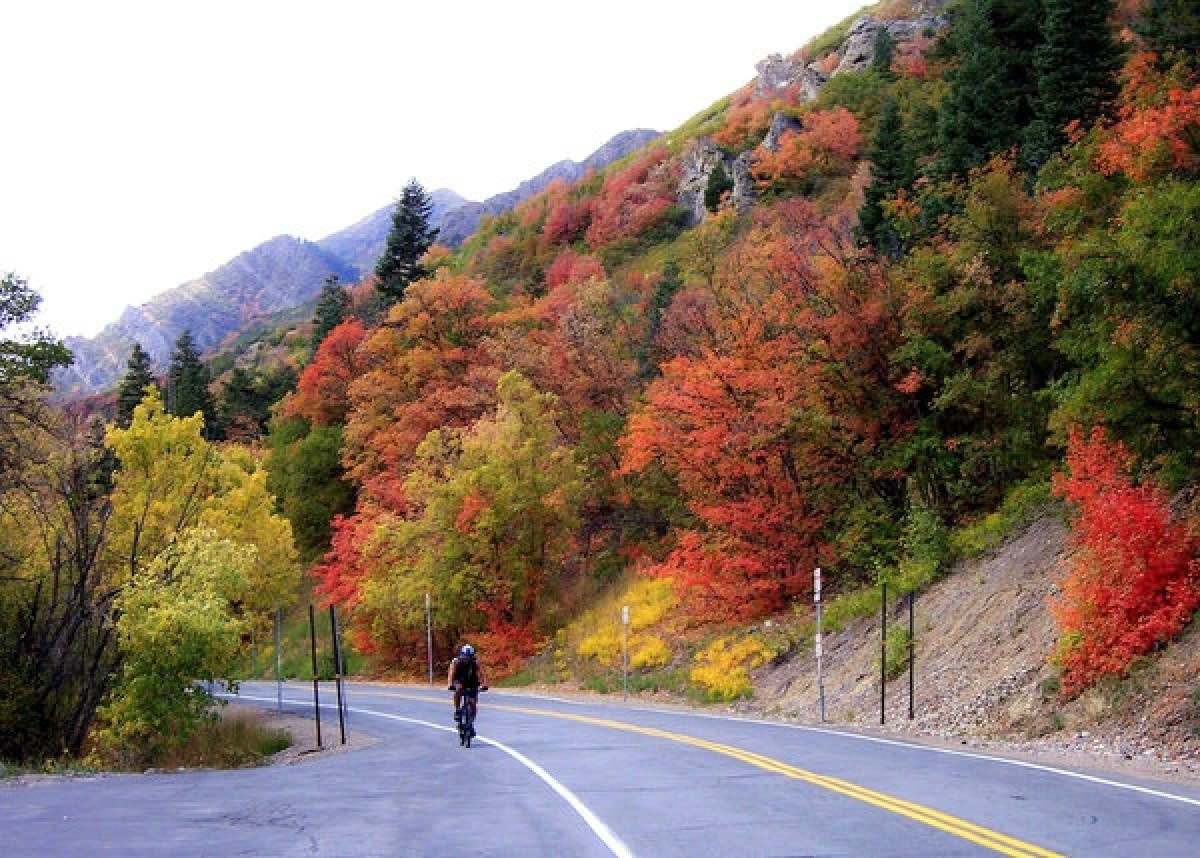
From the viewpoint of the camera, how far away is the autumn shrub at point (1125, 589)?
18031 mm

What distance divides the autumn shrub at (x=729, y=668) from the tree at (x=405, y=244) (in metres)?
53.6

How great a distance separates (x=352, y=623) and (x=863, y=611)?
33.8m

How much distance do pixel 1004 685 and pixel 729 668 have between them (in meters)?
11.3

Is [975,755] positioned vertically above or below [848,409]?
below

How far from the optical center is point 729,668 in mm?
31125

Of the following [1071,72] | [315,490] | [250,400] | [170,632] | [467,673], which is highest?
[1071,72]

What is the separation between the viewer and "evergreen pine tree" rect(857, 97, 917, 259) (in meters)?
43.6

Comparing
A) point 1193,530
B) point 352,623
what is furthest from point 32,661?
point 352,623

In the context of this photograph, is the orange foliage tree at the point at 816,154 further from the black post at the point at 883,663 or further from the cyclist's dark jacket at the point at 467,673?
the cyclist's dark jacket at the point at 467,673

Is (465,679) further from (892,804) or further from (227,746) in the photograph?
(892,804)

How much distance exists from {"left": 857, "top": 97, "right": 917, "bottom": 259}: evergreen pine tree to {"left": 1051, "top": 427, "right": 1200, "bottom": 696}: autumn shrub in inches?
885

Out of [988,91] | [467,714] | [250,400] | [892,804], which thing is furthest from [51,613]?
[250,400]

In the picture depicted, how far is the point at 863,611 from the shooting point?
29.5m

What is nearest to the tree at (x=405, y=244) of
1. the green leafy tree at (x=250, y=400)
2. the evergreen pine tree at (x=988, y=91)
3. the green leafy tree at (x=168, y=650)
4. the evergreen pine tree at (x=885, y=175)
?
the green leafy tree at (x=250, y=400)
